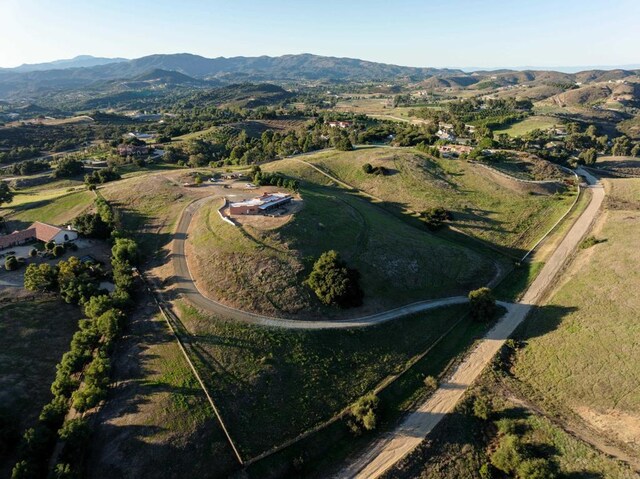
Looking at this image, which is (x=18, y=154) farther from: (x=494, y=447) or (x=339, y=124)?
(x=494, y=447)

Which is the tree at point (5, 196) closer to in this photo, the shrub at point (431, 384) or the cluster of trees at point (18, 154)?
the cluster of trees at point (18, 154)

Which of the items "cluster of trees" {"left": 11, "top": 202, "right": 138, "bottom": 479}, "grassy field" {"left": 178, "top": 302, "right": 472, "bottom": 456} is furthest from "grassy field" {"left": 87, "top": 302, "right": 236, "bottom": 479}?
"grassy field" {"left": 178, "top": 302, "right": 472, "bottom": 456}

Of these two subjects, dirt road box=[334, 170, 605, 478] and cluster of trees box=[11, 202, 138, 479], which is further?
dirt road box=[334, 170, 605, 478]

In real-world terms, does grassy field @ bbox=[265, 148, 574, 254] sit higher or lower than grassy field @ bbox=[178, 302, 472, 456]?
higher

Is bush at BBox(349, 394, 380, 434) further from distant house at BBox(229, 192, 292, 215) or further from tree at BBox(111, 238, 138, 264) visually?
tree at BBox(111, 238, 138, 264)

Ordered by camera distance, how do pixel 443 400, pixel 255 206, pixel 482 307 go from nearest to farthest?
pixel 443 400 < pixel 482 307 < pixel 255 206

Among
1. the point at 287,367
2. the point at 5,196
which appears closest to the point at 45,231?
the point at 5,196
